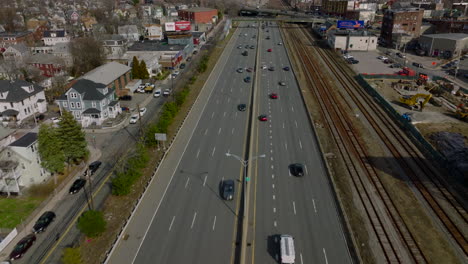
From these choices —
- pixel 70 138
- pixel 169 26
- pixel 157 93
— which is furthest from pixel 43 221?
pixel 169 26

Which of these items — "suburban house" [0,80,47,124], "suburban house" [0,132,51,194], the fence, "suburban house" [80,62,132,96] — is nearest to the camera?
"suburban house" [0,132,51,194]

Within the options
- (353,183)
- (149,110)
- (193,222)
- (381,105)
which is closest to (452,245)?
(353,183)

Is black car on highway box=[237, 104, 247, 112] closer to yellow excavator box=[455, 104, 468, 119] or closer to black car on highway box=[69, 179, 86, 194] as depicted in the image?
black car on highway box=[69, 179, 86, 194]

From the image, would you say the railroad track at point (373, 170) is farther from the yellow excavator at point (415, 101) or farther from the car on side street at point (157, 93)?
the car on side street at point (157, 93)

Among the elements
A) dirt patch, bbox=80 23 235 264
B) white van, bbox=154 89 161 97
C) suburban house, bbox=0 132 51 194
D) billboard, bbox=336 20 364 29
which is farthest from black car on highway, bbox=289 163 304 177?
billboard, bbox=336 20 364 29

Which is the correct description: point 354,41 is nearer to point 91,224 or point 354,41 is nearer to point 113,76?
point 113,76

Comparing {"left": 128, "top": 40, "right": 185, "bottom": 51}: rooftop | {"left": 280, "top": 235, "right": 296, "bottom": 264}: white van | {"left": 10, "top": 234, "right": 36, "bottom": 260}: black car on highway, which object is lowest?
{"left": 10, "top": 234, "right": 36, "bottom": 260}: black car on highway

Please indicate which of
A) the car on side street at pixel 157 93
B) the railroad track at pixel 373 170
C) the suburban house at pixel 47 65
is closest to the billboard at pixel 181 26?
the suburban house at pixel 47 65
